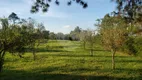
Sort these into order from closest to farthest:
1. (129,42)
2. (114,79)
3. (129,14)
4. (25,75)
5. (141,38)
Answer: (129,14)
(114,79)
(25,75)
(141,38)
(129,42)

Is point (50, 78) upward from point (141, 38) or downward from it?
downward

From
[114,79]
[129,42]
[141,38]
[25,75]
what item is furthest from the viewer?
[129,42]

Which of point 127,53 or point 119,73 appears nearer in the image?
point 119,73

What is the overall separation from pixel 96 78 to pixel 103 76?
3.12ft

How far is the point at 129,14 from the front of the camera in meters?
9.41

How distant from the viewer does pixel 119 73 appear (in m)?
25.1

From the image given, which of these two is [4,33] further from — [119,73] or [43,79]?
[119,73]

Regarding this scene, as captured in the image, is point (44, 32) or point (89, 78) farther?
point (44, 32)

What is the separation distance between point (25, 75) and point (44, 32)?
18691 millimetres

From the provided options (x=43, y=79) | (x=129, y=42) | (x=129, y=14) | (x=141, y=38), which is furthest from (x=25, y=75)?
(x=129, y=42)

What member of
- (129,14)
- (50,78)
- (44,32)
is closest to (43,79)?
(50,78)

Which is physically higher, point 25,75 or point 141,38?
point 141,38

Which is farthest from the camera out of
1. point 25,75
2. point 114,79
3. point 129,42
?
point 129,42

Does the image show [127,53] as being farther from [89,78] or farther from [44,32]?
[89,78]
